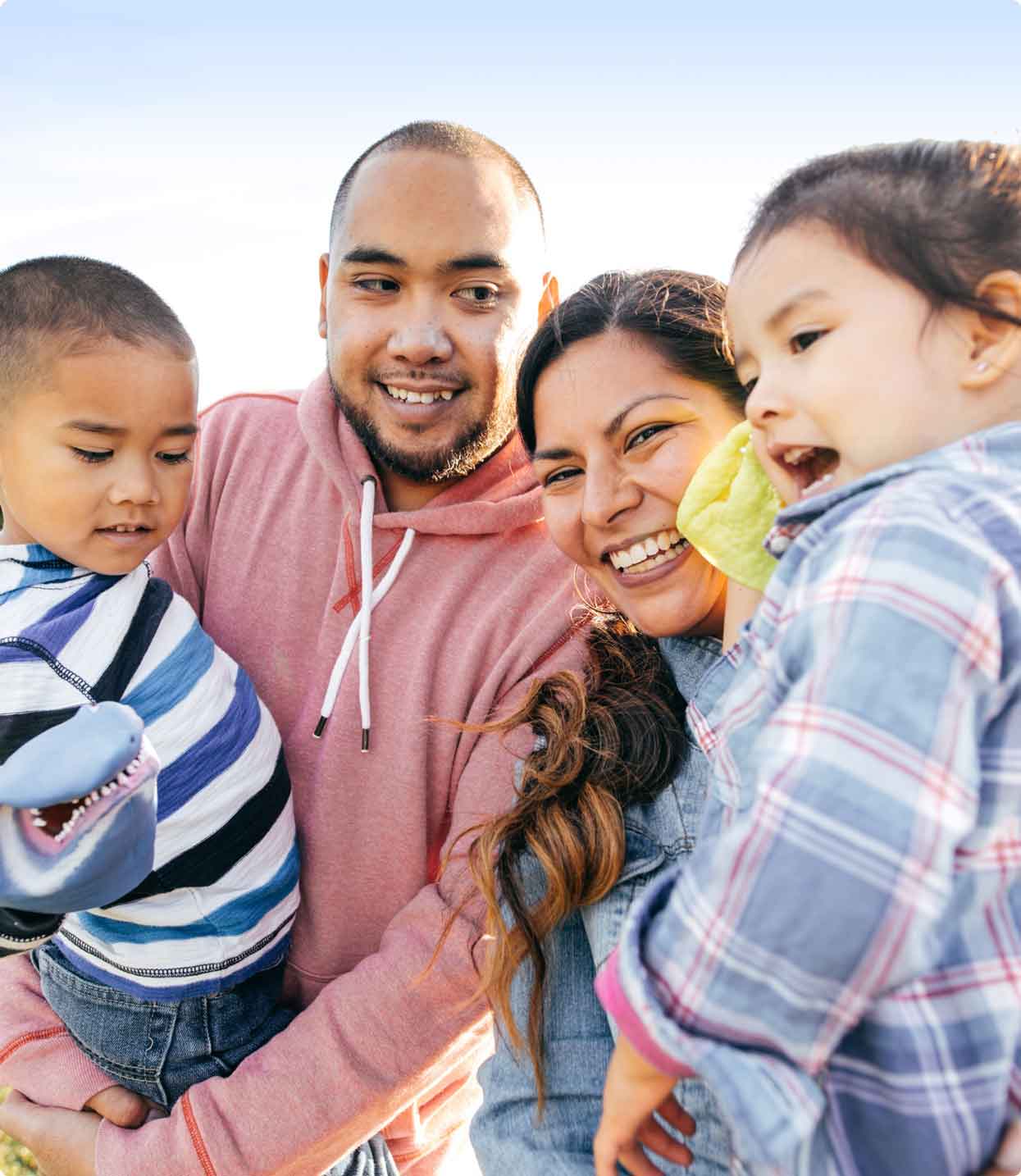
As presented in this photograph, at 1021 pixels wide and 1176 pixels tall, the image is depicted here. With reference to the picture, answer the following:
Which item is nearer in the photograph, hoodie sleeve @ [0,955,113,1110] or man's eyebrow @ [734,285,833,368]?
man's eyebrow @ [734,285,833,368]

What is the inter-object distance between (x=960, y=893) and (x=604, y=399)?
1.09 metres

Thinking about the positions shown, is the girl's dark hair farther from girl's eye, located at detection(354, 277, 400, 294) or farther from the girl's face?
girl's eye, located at detection(354, 277, 400, 294)

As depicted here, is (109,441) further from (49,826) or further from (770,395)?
(770,395)

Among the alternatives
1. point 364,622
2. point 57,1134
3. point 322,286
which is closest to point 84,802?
point 364,622

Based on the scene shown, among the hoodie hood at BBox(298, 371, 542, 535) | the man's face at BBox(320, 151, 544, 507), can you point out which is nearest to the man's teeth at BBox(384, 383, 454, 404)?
the man's face at BBox(320, 151, 544, 507)

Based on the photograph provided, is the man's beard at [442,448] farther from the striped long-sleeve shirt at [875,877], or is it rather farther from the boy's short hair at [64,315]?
the striped long-sleeve shirt at [875,877]

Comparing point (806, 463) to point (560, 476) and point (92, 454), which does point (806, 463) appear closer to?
point (560, 476)

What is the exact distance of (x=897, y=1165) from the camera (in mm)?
970

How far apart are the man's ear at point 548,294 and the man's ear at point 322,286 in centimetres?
59

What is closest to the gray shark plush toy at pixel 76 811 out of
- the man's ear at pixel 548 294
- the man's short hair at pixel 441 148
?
the man's short hair at pixel 441 148

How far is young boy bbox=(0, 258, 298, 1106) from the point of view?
66.4 inches

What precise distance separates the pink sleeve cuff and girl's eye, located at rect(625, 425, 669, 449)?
3.39ft

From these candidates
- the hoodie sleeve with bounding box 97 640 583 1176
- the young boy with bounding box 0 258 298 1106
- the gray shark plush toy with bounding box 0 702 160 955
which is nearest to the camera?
the gray shark plush toy with bounding box 0 702 160 955

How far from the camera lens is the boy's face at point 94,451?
5.55 feet
